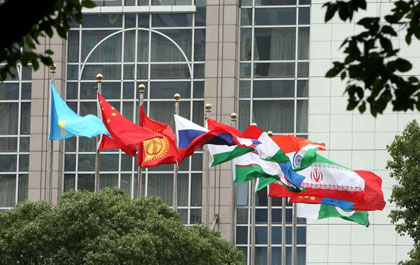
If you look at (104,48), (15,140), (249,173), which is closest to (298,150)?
(249,173)

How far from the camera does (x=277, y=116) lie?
5778 cm

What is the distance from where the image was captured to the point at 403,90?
9523 millimetres

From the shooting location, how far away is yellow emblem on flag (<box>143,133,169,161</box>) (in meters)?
41.5

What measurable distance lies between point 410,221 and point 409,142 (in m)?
3.04

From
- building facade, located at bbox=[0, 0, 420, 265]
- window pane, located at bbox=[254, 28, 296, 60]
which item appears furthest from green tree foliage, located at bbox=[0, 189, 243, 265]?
window pane, located at bbox=[254, 28, 296, 60]

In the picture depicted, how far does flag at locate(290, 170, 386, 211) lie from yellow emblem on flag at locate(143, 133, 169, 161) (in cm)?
598

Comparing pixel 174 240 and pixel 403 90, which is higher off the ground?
pixel 403 90

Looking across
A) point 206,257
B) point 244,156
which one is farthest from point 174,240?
point 244,156

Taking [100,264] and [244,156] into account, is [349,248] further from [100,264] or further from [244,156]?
[100,264]

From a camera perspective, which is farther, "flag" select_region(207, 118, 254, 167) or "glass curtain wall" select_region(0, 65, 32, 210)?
"glass curtain wall" select_region(0, 65, 32, 210)

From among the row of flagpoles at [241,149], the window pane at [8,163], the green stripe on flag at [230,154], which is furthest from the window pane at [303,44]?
the green stripe on flag at [230,154]

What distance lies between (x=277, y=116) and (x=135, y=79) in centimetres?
815

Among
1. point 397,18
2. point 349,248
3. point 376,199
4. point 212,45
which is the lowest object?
point 349,248

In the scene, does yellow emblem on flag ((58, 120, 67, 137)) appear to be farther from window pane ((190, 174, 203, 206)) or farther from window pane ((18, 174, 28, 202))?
window pane ((18, 174, 28, 202))
